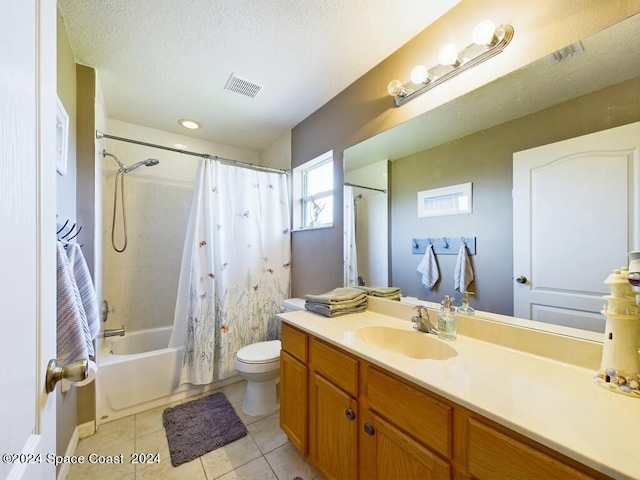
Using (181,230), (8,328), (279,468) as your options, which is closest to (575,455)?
(8,328)

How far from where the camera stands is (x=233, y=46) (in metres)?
1.55

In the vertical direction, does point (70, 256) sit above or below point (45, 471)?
above

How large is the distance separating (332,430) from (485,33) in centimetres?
188

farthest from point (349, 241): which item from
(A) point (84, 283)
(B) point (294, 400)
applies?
(A) point (84, 283)

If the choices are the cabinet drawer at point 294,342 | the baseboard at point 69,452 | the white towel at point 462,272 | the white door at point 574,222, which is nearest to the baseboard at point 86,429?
the baseboard at point 69,452

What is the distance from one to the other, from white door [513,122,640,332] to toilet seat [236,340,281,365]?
156 cm

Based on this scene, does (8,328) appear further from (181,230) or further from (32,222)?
(181,230)

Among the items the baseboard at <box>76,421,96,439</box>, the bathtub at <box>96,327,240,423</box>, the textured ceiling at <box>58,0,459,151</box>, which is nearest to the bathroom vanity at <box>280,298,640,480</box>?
the bathtub at <box>96,327,240,423</box>

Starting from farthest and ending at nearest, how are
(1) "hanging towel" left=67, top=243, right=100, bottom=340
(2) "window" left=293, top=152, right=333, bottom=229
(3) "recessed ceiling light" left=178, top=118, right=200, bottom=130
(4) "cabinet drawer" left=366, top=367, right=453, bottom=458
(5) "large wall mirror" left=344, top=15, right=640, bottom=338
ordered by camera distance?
(3) "recessed ceiling light" left=178, top=118, right=200, bottom=130, (2) "window" left=293, top=152, right=333, bottom=229, (1) "hanging towel" left=67, top=243, right=100, bottom=340, (5) "large wall mirror" left=344, top=15, right=640, bottom=338, (4) "cabinet drawer" left=366, top=367, right=453, bottom=458

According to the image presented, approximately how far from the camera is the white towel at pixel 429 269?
1.42 m

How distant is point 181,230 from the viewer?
282cm

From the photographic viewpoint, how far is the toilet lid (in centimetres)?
187

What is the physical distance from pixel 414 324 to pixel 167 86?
2.34 metres

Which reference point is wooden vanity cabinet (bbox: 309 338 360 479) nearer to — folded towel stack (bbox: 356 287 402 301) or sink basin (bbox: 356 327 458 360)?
sink basin (bbox: 356 327 458 360)
